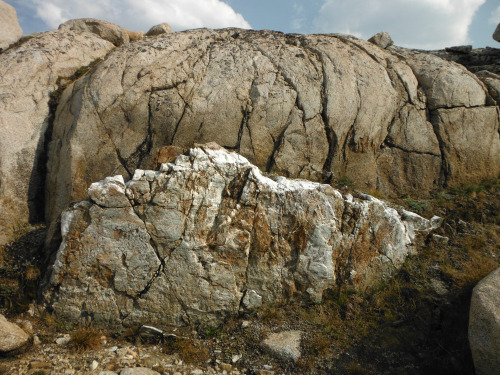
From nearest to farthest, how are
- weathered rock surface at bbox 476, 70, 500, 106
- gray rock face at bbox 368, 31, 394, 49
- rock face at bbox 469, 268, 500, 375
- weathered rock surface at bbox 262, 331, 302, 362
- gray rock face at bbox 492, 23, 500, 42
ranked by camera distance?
1. rock face at bbox 469, 268, 500, 375
2. weathered rock surface at bbox 262, 331, 302, 362
3. weathered rock surface at bbox 476, 70, 500, 106
4. gray rock face at bbox 368, 31, 394, 49
5. gray rock face at bbox 492, 23, 500, 42

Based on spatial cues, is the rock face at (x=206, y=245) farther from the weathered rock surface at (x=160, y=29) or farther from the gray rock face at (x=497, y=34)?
the gray rock face at (x=497, y=34)

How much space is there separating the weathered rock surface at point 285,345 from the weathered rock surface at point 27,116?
685 cm

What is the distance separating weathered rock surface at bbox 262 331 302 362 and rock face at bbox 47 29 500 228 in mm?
→ 4169

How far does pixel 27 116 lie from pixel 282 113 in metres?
7.10

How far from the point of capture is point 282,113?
30.2 feet

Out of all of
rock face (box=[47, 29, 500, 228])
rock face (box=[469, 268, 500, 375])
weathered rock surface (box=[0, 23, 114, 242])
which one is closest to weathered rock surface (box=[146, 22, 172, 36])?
rock face (box=[47, 29, 500, 228])

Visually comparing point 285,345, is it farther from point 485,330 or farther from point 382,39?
point 382,39

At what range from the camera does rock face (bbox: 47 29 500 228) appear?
29.2 feet

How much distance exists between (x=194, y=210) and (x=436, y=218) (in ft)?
19.8

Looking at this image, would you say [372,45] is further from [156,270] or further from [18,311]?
[18,311]

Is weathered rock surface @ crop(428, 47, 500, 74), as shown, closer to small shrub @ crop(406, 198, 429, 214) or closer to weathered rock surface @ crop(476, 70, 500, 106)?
weathered rock surface @ crop(476, 70, 500, 106)

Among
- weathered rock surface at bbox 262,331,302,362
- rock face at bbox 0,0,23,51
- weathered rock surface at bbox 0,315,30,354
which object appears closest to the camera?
weathered rock surface at bbox 0,315,30,354

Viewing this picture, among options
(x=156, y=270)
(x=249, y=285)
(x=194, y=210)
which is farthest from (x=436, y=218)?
(x=156, y=270)

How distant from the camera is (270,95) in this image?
921 centimetres
